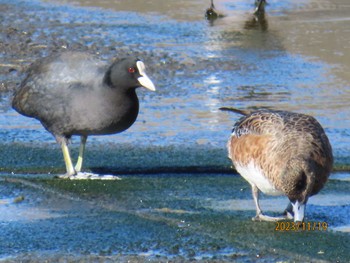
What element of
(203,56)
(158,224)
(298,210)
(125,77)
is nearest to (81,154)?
(125,77)

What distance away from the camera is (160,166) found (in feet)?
28.5

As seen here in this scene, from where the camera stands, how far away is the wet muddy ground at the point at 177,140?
6.54 metres

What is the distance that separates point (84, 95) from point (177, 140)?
1.48 metres

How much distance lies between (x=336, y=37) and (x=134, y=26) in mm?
3142

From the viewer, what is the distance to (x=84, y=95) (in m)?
8.27

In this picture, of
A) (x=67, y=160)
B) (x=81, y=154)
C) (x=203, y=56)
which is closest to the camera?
(x=67, y=160)

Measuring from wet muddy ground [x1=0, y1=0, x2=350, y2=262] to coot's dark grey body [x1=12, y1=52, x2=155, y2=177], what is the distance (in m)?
0.46

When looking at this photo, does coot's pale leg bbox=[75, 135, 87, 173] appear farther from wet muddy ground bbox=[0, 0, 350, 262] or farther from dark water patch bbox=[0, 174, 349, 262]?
dark water patch bbox=[0, 174, 349, 262]

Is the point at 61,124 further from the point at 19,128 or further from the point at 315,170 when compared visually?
the point at 315,170

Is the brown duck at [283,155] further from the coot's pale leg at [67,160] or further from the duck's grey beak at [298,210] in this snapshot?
the coot's pale leg at [67,160]

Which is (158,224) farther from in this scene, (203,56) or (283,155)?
(203,56)

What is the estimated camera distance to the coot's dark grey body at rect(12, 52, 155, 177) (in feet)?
26.9

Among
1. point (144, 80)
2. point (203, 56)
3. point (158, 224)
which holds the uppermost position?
point (144, 80)

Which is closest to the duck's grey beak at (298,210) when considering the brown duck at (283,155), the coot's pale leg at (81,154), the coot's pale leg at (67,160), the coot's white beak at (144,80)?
the brown duck at (283,155)
